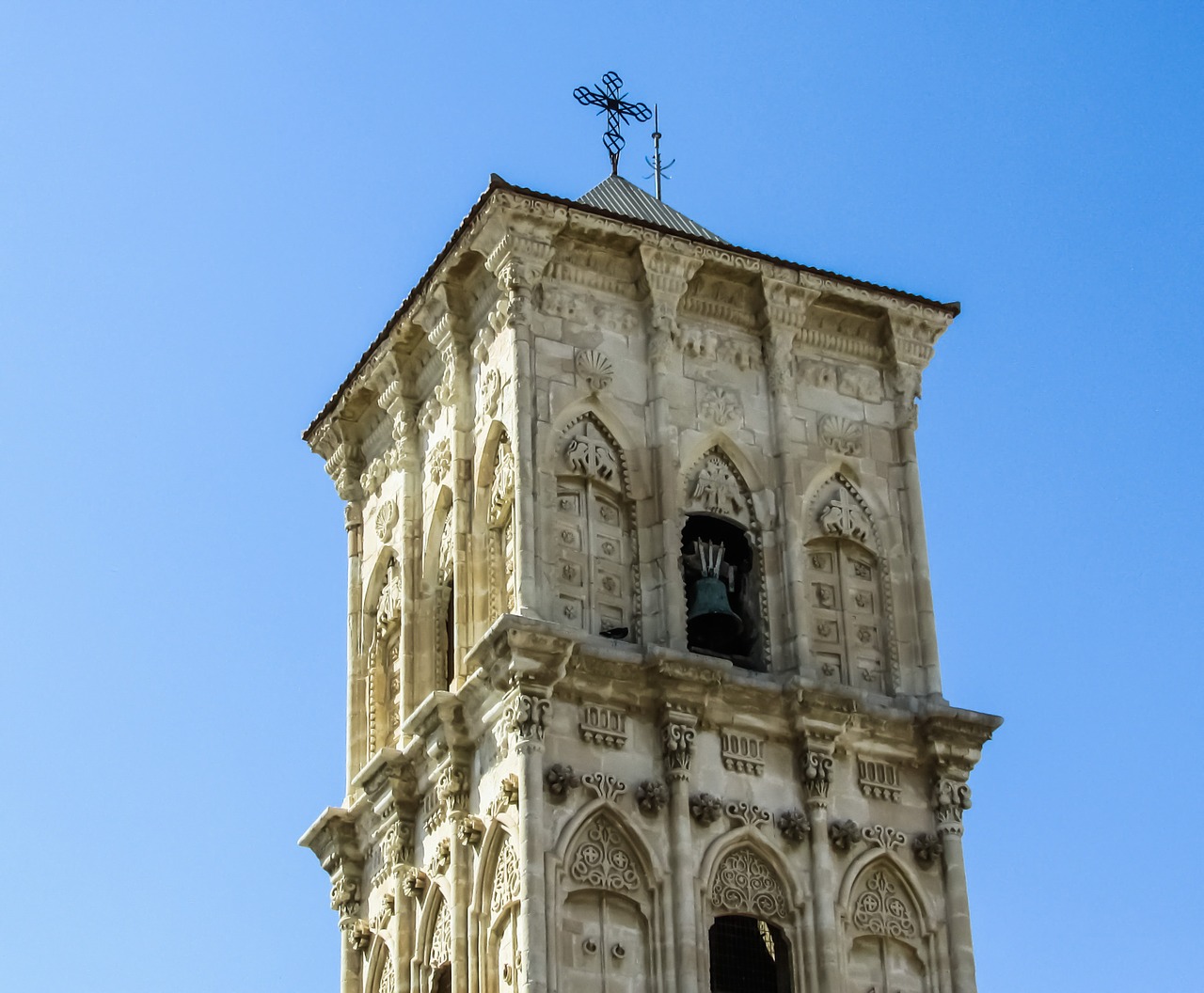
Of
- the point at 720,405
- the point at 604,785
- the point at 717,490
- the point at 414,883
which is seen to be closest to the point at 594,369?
the point at 720,405

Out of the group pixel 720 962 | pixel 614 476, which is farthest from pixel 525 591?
pixel 720 962

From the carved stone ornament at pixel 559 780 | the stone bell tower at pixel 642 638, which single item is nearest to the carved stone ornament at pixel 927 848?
the stone bell tower at pixel 642 638

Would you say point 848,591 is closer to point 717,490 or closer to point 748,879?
point 717,490

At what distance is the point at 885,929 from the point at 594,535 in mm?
5316

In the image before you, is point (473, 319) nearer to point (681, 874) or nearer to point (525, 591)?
point (525, 591)

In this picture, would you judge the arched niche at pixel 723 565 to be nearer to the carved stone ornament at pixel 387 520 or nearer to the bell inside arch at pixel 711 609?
the bell inside arch at pixel 711 609

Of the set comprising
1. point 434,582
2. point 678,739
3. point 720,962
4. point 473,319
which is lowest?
point 720,962

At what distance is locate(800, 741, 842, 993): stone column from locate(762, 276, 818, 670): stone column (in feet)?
3.87

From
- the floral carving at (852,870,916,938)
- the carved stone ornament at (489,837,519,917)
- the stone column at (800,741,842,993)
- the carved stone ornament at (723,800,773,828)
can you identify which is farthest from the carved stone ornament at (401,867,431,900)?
the floral carving at (852,870,916,938)

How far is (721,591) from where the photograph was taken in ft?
106

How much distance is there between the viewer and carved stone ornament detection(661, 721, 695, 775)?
3033 centimetres

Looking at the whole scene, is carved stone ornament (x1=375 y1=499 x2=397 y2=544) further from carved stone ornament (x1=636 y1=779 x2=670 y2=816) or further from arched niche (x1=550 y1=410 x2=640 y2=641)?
carved stone ornament (x1=636 y1=779 x2=670 y2=816)

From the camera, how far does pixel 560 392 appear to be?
32.4 metres

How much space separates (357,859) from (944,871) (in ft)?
23.0
